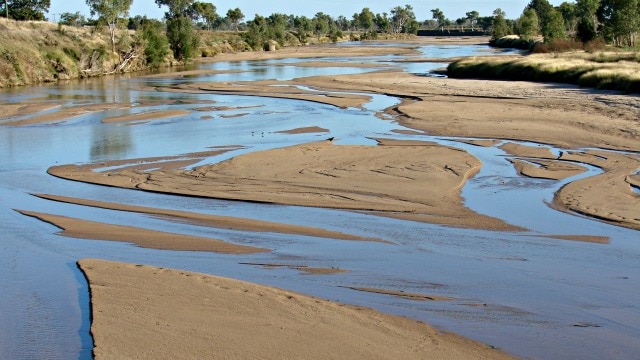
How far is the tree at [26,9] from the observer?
69.6 metres

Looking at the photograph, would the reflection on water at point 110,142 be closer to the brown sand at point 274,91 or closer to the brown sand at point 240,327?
the brown sand at point 274,91

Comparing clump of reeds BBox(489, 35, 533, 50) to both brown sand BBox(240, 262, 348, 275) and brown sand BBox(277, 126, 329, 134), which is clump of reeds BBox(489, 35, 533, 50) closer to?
brown sand BBox(277, 126, 329, 134)

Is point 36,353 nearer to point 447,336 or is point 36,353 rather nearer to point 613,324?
point 447,336

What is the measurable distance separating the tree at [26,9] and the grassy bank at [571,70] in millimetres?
41661

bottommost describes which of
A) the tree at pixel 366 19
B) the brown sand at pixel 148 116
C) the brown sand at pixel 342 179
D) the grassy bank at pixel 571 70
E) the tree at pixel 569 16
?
the brown sand at pixel 342 179

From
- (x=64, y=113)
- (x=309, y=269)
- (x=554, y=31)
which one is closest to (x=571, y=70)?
(x=64, y=113)

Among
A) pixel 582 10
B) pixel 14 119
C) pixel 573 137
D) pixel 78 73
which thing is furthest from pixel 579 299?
pixel 582 10

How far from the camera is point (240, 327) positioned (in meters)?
7.73

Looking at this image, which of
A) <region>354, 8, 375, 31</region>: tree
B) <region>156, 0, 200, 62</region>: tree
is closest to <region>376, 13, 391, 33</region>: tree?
<region>354, 8, 375, 31</region>: tree

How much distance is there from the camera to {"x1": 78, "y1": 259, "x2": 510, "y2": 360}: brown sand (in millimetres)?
7125

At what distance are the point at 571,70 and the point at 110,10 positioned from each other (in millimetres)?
40137

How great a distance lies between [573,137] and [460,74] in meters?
24.3

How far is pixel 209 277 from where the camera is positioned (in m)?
9.47

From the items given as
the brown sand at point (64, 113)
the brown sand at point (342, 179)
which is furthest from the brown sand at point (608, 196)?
the brown sand at point (64, 113)
